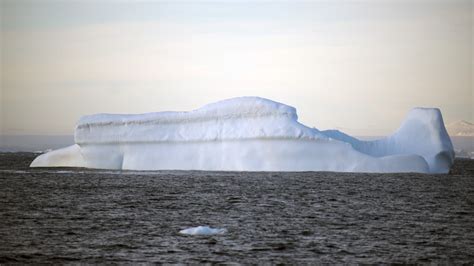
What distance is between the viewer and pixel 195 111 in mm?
37875

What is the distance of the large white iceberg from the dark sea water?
1.79 metres

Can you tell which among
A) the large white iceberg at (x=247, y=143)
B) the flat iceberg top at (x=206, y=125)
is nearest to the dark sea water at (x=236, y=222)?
the large white iceberg at (x=247, y=143)

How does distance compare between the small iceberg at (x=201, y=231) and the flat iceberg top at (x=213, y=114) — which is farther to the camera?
the flat iceberg top at (x=213, y=114)

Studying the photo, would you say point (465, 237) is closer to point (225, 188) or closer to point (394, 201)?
point (394, 201)

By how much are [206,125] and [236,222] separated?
18.3 meters

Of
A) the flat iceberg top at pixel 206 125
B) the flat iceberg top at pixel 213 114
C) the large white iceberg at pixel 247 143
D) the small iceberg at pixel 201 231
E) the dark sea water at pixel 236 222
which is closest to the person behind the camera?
the dark sea water at pixel 236 222

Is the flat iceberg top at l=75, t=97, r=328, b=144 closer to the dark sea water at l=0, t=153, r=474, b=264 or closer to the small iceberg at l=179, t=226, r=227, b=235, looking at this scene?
the dark sea water at l=0, t=153, r=474, b=264

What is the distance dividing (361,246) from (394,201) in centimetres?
1127

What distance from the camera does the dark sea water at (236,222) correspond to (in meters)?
14.3

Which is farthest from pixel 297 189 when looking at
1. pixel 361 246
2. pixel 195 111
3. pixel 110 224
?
pixel 361 246

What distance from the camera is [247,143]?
1404 inches

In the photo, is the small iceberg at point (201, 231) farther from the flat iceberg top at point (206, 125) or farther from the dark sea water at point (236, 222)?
the flat iceberg top at point (206, 125)

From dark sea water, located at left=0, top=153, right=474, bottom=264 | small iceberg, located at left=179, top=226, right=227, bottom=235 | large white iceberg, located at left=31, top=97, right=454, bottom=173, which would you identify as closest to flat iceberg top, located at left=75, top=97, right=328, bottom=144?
large white iceberg, located at left=31, top=97, right=454, bottom=173

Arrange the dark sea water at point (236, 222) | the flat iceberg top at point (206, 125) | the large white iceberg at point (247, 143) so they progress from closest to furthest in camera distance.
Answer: the dark sea water at point (236, 222), the large white iceberg at point (247, 143), the flat iceberg top at point (206, 125)
